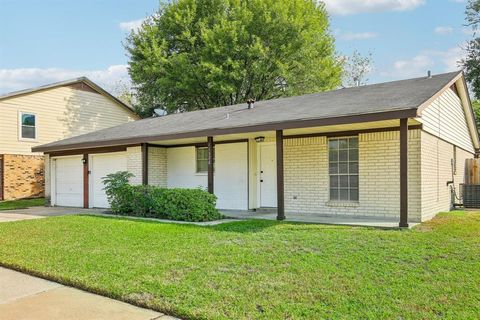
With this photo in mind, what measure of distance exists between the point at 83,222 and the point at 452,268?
8.32 meters

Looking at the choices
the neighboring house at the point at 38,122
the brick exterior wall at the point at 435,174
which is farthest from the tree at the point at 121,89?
the brick exterior wall at the point at 435,174

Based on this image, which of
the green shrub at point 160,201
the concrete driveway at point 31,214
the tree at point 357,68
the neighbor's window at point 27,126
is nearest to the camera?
the green shrub at point 160,201

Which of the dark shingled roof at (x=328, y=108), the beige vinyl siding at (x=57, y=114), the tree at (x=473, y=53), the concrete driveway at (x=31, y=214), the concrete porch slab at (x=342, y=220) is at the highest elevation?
the tree at (x=473, y=53)

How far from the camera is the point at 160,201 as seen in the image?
11.0 meters

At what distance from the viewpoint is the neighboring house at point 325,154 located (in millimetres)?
9297

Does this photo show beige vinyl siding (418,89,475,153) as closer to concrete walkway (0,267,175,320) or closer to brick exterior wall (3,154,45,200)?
concrete walkway (0,267,175,320)

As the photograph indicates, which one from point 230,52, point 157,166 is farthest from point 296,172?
point 230,52

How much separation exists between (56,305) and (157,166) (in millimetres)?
10336

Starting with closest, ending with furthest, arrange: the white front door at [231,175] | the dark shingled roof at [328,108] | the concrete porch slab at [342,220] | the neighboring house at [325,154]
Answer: the dark shingled roof at [328,108], the concrete porch slab at [342,220], the neighboring house at [325,154], the white front door at [231,175]

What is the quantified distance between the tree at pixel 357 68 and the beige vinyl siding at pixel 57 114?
63.5 ft

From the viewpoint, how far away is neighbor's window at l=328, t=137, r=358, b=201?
10.4 meters

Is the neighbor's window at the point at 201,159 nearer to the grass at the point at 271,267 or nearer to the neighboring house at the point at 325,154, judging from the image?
the neighboring house at the point at 325,154

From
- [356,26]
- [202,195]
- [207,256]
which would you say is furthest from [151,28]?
[207,256]

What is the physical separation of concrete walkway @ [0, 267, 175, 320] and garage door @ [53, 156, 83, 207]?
11.2 metres
